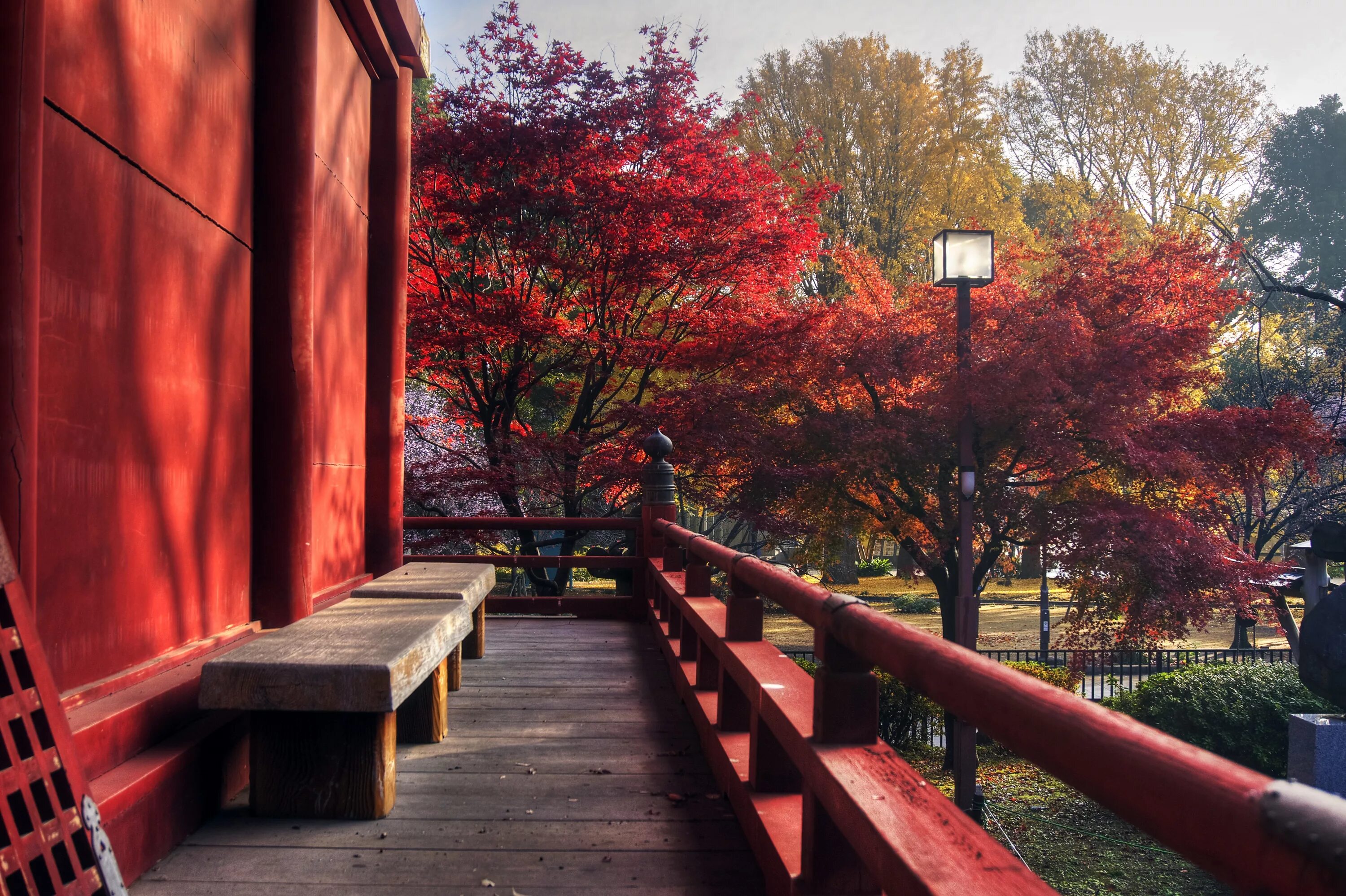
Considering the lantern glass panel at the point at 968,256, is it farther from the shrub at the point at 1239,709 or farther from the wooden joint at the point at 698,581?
the wooden joint at the point at 698,581

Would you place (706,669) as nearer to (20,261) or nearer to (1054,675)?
(20,261)

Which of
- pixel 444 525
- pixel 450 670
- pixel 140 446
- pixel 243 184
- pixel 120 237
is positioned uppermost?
pixel 243 184

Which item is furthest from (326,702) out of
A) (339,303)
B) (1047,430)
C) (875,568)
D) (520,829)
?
(875,568)

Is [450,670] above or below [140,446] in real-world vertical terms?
below

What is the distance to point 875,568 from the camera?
27719 mm

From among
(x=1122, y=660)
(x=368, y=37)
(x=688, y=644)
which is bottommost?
(x=1122, y=660)

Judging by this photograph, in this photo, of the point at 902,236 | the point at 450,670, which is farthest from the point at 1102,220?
the point at 450,670

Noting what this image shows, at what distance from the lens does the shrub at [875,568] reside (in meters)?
27.2

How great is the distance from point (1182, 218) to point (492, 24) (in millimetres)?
14237

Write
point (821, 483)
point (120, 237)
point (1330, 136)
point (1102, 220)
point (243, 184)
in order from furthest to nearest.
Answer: point (1330, 136)
point (1102, 220)
point (821, 483)
point (243, 184)
point (120, 237)

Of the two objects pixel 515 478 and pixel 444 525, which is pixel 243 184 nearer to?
pixel 444 525

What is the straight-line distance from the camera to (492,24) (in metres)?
9.61

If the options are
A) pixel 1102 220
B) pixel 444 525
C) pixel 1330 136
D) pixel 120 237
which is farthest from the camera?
pixel 1330 136

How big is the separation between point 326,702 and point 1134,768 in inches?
80.4
